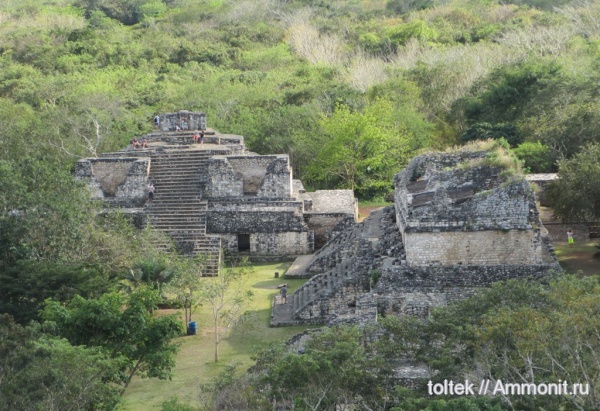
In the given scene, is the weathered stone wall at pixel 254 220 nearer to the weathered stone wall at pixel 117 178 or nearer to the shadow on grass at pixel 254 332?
the weathered stone wall at pixel 117 178

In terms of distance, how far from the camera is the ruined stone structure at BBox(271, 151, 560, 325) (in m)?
20.4

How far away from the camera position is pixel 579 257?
84.3 ft

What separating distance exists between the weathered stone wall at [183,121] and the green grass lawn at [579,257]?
510 inches

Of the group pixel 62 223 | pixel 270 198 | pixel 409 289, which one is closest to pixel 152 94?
pixel 270 198

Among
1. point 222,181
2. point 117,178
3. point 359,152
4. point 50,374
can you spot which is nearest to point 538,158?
point 359,152

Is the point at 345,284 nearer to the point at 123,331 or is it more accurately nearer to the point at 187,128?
the point at 123,331

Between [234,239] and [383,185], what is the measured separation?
350 inches

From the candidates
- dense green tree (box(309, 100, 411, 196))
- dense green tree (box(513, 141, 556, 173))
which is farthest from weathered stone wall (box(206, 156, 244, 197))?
dense green tree (box(513, 141, 556, 173))

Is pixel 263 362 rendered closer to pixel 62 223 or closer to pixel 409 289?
pixel 409 289

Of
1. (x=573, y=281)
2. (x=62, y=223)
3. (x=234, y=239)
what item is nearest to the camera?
(x=573, y=281)

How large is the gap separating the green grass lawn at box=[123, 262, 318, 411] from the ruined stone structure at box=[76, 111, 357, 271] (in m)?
2.58

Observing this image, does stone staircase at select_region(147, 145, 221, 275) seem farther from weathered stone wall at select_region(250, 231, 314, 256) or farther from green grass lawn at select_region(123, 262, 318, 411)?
green grass lawn at select_region(123, 262, 318, 411)

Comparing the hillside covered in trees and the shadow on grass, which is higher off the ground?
the hillside covered in trees

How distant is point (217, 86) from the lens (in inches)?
1882
